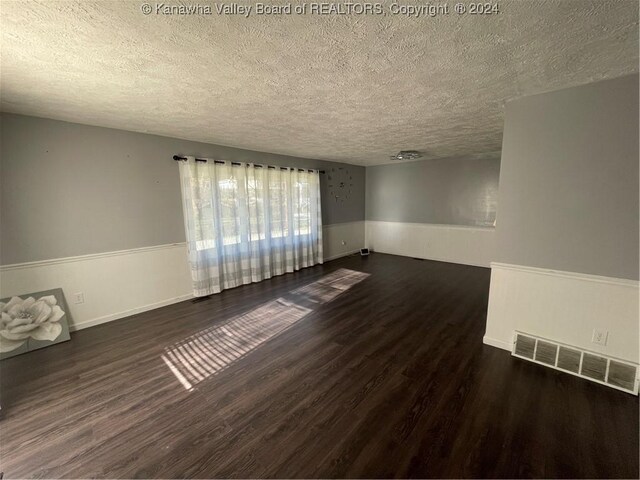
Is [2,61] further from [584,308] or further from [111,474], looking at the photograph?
[584,308]

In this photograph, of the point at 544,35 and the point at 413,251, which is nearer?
the point at 544,35

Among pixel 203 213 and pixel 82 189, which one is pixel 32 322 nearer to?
pixel 82 189

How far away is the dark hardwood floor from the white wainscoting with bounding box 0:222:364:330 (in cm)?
27

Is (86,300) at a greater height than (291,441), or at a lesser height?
greater

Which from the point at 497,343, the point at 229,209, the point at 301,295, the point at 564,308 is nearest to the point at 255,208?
the point at 229,209

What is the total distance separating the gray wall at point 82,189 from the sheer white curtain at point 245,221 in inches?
10.1

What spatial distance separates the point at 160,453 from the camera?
146cm

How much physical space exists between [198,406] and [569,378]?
9.39 ft

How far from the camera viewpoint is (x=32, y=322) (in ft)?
8.18

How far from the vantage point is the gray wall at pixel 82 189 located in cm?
244

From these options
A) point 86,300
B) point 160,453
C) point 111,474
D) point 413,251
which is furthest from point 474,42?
point 413,251

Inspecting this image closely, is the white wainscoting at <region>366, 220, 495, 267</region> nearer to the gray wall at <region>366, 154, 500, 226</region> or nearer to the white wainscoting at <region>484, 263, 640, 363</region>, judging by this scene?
the gray wall at <region>366, 154, 500, 226</region>

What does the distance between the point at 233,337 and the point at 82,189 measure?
7.62 feet

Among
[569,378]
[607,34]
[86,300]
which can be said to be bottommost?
[569,378]
